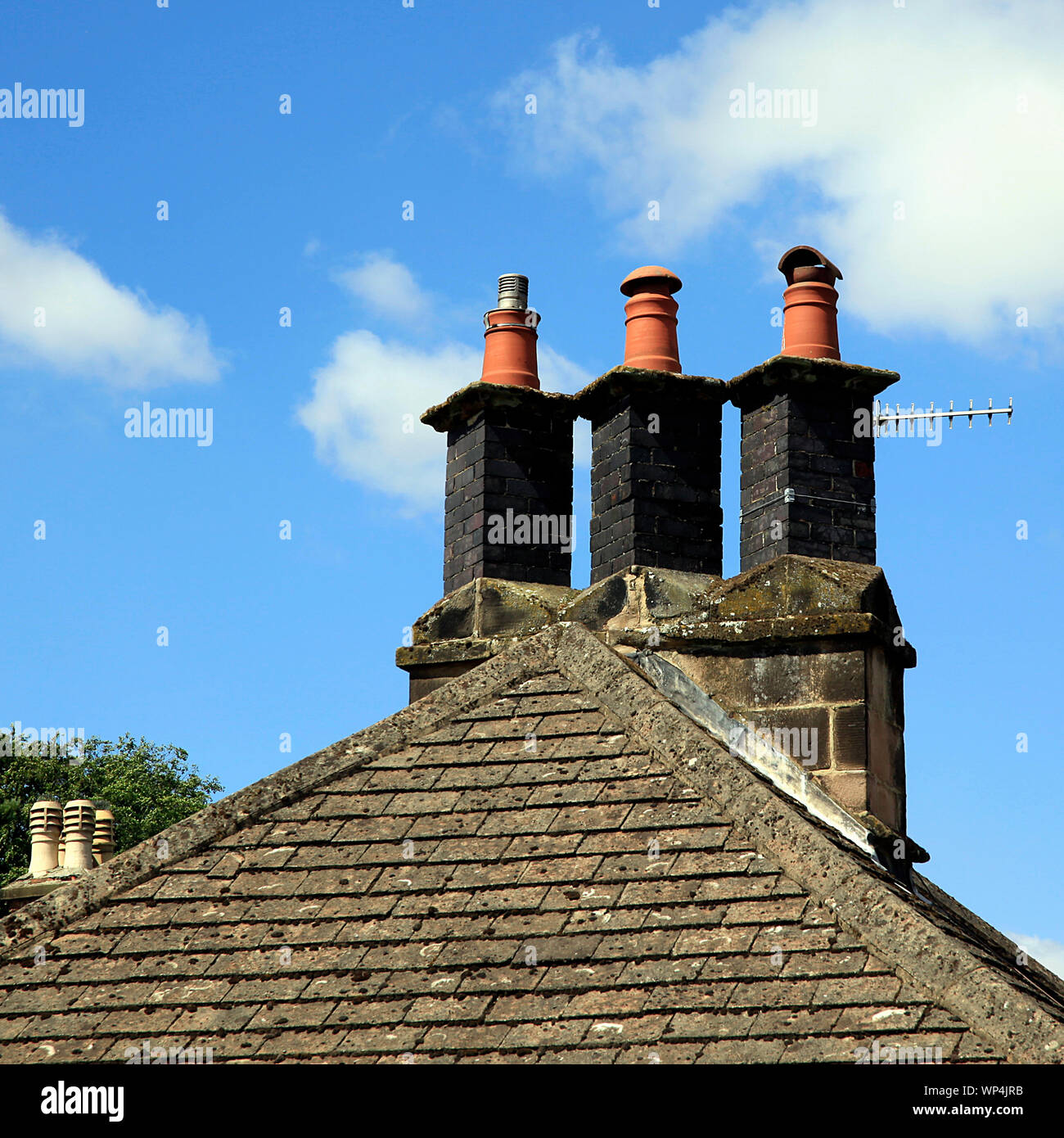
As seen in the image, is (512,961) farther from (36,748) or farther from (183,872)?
(36,748)

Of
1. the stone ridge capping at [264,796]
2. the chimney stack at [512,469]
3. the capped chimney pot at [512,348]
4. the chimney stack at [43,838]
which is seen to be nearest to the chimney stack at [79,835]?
the chimney stack at [43,838]

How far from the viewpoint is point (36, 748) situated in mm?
33094

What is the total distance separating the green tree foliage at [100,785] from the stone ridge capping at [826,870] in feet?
82.6

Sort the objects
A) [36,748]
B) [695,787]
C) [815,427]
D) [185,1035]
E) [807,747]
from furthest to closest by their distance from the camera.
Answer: [36,748] < [815,427] < [807,747] < [695,787] < [185,1035]

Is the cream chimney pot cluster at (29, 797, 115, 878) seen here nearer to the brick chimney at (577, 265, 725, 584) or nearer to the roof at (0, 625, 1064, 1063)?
the brick chimney at (577, 265, 725, 584)

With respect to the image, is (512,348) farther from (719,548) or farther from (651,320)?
(719,548)

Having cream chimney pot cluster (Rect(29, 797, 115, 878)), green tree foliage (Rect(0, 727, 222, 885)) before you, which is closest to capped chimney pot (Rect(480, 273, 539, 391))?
cream chimney pot cluster (Rect(29, 797, 115, 878))

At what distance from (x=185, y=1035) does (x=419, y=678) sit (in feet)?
12.7

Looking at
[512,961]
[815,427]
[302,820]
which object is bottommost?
[512,961]

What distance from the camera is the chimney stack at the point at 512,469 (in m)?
9.49

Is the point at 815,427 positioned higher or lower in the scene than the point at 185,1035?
higher

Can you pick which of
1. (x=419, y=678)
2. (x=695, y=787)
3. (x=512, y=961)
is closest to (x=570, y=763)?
(x=695, y=787)
